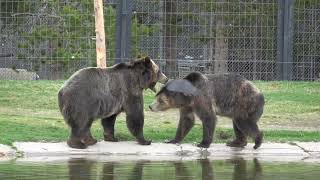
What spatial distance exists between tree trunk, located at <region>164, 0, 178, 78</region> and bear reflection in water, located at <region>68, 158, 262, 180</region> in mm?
9686

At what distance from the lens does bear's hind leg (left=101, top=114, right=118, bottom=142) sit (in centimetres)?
1388

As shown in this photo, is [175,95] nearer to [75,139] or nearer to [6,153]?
[75,139]

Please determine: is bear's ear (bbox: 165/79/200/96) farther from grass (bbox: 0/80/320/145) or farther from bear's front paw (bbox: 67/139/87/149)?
bear's front paw (bbox: 67/139/87/149)

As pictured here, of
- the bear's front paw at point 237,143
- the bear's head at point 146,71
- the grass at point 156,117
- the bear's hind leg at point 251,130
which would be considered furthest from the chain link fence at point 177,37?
the bear's hind leg at point 251,130

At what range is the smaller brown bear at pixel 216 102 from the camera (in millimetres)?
13438

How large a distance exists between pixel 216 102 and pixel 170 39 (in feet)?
29.7

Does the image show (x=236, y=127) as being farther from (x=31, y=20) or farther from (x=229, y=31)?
(x=31, y=20)

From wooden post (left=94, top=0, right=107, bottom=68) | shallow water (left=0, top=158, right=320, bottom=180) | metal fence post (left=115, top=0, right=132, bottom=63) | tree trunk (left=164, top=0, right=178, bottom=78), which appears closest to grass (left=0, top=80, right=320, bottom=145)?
wooden post (left=94, top=0, right=107, bottom=68)

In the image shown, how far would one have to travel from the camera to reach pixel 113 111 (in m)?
13.5

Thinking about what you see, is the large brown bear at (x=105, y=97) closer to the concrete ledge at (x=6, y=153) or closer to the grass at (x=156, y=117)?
the grass at (x=156, y=117)

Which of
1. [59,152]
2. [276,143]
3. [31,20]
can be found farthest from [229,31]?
[59,152]

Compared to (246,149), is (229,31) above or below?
above

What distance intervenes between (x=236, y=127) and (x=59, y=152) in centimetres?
286

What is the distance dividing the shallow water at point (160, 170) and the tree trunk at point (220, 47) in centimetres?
1005
